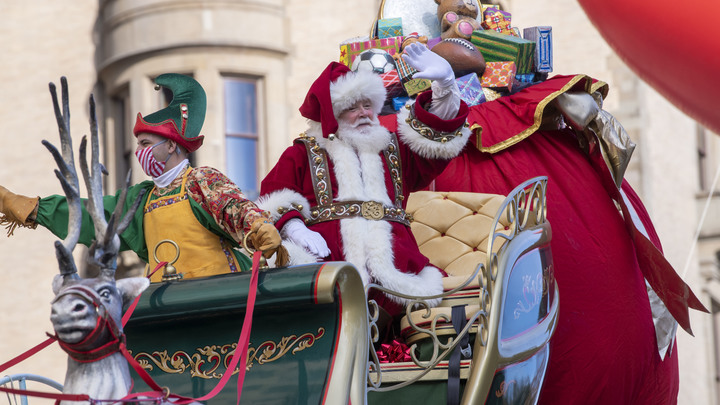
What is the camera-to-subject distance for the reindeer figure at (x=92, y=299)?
385cm

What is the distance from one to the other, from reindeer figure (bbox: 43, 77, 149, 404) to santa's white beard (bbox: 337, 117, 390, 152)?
5.96ft

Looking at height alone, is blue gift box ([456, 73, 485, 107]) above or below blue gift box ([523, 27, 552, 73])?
below

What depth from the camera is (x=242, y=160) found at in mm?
13656

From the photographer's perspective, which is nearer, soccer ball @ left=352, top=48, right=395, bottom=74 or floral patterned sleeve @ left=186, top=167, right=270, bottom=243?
floral patterned sleeve @ left=186, top=167, right=270, bottom=243

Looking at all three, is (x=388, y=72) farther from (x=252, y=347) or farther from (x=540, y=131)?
(x=252, y=347)

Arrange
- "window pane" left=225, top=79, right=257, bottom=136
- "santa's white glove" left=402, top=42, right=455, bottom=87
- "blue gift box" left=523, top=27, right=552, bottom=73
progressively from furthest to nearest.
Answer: "window pane" left=225, top=79, right=257, bottom=136 < "blue gift box" left=523, top=27, right=552, bottom=73 < "santa's white glove" left=402, top=42, right=455, bottom=87

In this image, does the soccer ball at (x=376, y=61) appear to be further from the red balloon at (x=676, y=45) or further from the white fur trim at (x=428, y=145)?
the red balloon at (x=676, y=45)

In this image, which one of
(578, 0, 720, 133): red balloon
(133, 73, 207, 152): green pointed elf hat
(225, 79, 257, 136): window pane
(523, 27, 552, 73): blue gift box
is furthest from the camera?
(225, 79, 257, 136): window pane

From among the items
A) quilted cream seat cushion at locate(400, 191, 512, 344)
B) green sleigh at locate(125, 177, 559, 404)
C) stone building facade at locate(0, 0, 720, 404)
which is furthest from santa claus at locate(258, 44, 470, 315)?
stone building facade at locate(0, 0, 720, 404)

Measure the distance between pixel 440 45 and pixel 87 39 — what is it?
8391 mm

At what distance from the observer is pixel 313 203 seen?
5711 millimetres

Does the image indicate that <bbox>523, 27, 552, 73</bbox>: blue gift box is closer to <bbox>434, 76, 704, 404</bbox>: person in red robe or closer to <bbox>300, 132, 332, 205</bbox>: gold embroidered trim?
<bbox>434, 76, 704, 404</bbox>: person in red robe

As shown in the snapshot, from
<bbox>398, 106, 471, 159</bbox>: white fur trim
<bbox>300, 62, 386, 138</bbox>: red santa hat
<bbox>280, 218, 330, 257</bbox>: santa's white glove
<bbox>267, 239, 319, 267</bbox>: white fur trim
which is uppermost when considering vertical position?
<bbox>300, 62, 386, 138</bbox>: red santa hat

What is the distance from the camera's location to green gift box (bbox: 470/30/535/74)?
6844 millimetres
